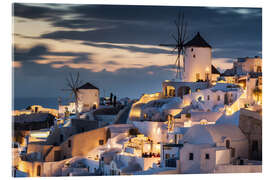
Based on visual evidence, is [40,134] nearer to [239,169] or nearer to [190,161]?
[190,161]

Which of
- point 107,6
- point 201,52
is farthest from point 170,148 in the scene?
point 201,52

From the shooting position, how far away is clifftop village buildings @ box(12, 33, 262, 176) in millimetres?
14454

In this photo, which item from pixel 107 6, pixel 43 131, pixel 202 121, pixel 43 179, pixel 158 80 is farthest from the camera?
pixel 43 131

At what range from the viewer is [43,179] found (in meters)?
12.1

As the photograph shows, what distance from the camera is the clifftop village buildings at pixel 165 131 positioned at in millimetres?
14454

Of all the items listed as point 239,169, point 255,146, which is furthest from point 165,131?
point 239,169

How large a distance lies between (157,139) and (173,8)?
517cm

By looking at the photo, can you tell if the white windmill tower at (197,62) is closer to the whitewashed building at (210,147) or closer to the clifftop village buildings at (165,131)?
the clifftop village buildings at (165,131)

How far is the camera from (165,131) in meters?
17.1

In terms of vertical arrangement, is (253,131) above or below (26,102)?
below

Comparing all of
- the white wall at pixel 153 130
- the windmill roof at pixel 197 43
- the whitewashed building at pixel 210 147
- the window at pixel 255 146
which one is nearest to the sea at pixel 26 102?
the white wall at pixel 153 130

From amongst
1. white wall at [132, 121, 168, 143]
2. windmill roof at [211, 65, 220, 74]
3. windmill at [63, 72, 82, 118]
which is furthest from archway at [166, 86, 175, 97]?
windmill at [63, 72, 82, 118]

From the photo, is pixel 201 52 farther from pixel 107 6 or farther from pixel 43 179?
pixel 43 179

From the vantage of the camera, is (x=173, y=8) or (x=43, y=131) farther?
(x=43, y=131)
